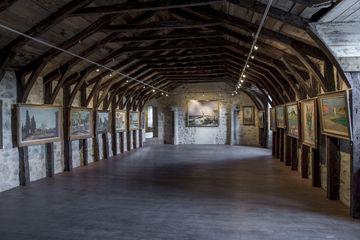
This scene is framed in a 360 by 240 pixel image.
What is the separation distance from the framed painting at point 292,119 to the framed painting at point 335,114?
219 centimetres

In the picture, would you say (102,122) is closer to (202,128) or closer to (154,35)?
(154,35)

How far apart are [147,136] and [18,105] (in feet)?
44.7

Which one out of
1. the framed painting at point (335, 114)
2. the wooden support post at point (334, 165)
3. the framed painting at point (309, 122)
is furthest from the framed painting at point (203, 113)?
the wooden support post at point (334, 165)

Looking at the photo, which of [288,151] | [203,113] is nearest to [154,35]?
[288,151]

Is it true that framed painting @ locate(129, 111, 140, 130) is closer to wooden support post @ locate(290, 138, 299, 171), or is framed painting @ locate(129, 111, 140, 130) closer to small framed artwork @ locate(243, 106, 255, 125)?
small framed artwork @ locate(243, 106, 255, 125)

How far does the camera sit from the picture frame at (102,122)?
11062mm

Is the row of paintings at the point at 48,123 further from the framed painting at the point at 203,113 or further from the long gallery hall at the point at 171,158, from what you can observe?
the framed painting at the point at 203,113

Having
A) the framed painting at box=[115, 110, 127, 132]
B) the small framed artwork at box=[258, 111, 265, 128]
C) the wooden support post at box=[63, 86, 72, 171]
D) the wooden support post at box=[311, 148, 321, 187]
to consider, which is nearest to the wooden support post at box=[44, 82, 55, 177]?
the wooden support post at box=[63, 86, 72, 171]

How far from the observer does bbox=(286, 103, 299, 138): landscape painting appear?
798 centimetres

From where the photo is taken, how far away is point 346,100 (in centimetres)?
461

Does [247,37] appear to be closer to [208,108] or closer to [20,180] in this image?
[20,180]

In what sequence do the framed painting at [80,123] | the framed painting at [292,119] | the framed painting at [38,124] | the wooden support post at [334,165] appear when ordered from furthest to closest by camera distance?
the framed painting at [80,123] < the framed painting at [292,119] < the framed painting at [38,124] < the wooden support post at [334,165]

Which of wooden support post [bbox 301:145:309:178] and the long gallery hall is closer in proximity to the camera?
the long gallery hall

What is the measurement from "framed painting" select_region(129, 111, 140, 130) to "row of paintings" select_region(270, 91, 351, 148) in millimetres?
7712
